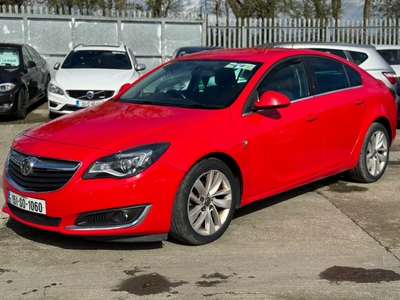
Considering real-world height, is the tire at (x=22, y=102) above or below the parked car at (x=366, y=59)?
below

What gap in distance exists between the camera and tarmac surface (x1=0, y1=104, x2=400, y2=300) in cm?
416

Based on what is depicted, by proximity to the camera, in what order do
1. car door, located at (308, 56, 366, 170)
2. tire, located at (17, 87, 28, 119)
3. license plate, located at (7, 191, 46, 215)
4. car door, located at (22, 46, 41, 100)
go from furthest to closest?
car door, located at (22, 46, 41, 100) < tire, located at (17, 87, 28, 119) < car door, located at (308, 56, 366, 170) < license plate, located at (7, 191, 46, 215)

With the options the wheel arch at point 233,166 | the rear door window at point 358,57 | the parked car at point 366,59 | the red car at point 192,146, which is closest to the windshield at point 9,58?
the parked car at point 366,59

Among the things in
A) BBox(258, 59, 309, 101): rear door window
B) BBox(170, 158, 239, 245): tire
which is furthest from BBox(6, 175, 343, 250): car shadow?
BBox(258, 59, 309, 101): rear door window

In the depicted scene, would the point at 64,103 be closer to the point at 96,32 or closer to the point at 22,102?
the point at 22,102

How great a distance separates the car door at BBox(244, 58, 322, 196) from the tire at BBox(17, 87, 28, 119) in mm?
7627

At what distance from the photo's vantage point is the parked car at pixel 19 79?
1198cm

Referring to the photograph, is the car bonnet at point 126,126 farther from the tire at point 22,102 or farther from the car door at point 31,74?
the car door at point 31,74

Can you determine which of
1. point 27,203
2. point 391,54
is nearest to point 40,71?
point 391,54

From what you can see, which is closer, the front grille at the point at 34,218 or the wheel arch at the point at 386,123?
the front grille at the point at 34,218

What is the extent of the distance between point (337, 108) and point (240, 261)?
2.29m

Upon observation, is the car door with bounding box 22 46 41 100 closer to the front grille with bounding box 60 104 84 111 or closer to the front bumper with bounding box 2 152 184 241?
the front grille with bounding box 60 104 84 111

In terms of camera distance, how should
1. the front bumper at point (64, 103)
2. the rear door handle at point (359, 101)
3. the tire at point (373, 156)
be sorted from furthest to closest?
the front bumper at point (64, 103), the tire at point (373, 156), the rear door handle at point (359, 101)

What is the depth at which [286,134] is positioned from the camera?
5.62m
